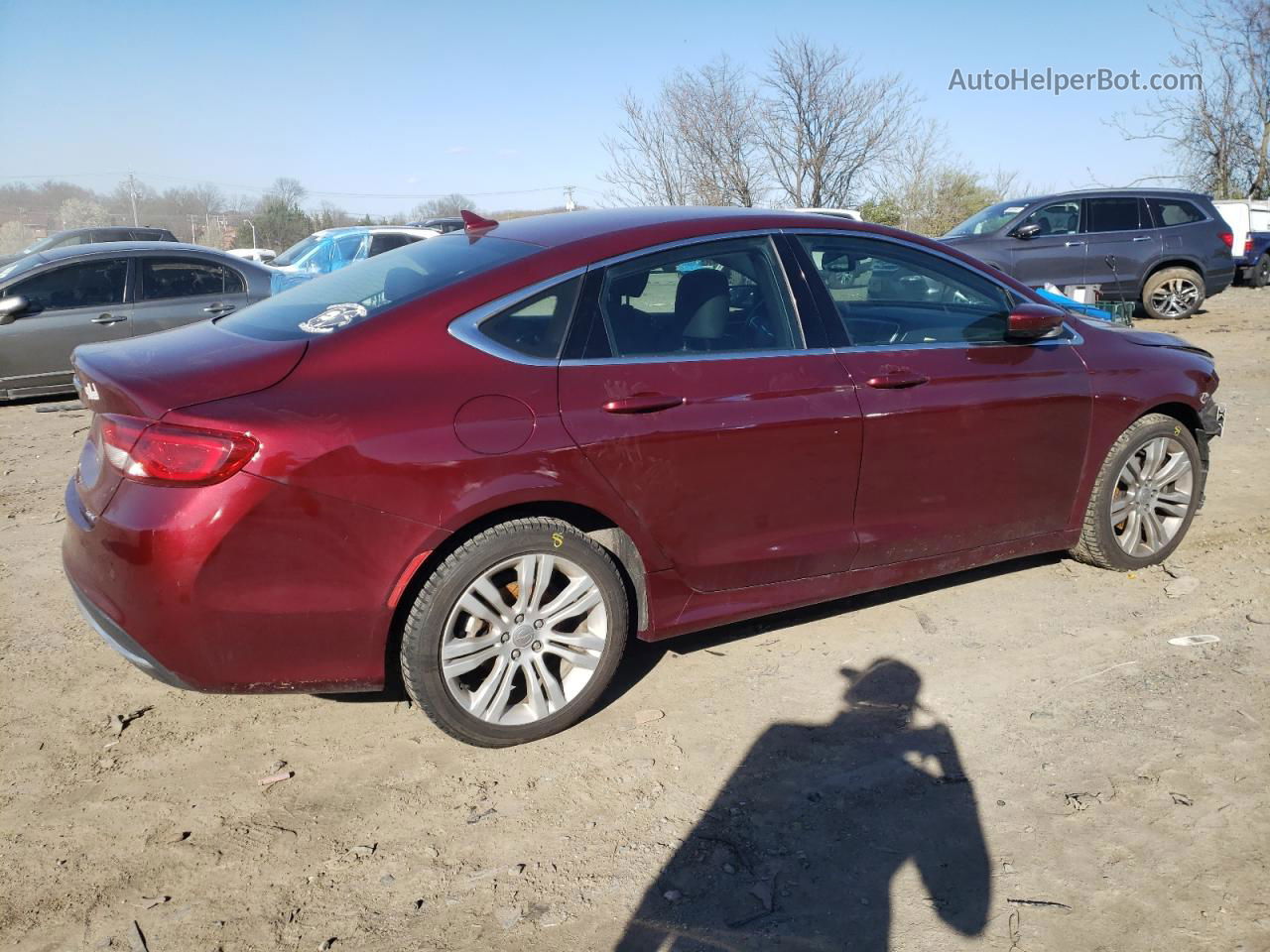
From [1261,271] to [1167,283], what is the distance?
8761 mm

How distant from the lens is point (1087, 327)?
4.53m

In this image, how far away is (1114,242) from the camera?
1409cm

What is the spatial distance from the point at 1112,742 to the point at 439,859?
220 centimetres

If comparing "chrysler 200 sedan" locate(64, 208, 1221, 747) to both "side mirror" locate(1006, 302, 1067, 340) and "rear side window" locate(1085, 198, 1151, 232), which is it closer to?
"side mirror" locate(1006, 302, 1067, 340)

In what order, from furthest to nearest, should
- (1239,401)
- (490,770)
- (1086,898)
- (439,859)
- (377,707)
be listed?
(1239,401) < (377,707) < (490,770) < (439,859) < (1086,898)

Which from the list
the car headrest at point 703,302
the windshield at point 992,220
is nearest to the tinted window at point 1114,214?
the windshield at point 992,220

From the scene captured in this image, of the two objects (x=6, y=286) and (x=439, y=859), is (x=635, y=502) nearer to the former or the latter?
(x=439, y=859)

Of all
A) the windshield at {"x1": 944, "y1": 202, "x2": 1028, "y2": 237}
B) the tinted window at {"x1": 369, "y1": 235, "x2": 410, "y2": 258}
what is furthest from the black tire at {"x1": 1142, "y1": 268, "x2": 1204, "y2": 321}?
the tinted window at {"x1": 369, "y1": 235, "x2": 410, "y2": 258}

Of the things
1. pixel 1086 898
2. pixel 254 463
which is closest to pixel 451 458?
pixel 254 463

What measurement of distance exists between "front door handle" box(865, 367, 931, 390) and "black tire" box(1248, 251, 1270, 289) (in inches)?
818

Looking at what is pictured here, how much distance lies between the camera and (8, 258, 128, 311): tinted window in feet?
30.9

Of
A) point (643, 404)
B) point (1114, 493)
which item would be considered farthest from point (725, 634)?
point (1114, 493)

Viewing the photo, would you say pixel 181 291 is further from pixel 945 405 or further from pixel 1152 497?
pixel 1152 497

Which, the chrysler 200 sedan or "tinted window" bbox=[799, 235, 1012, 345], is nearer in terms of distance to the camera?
the chrysler 200 sedan
